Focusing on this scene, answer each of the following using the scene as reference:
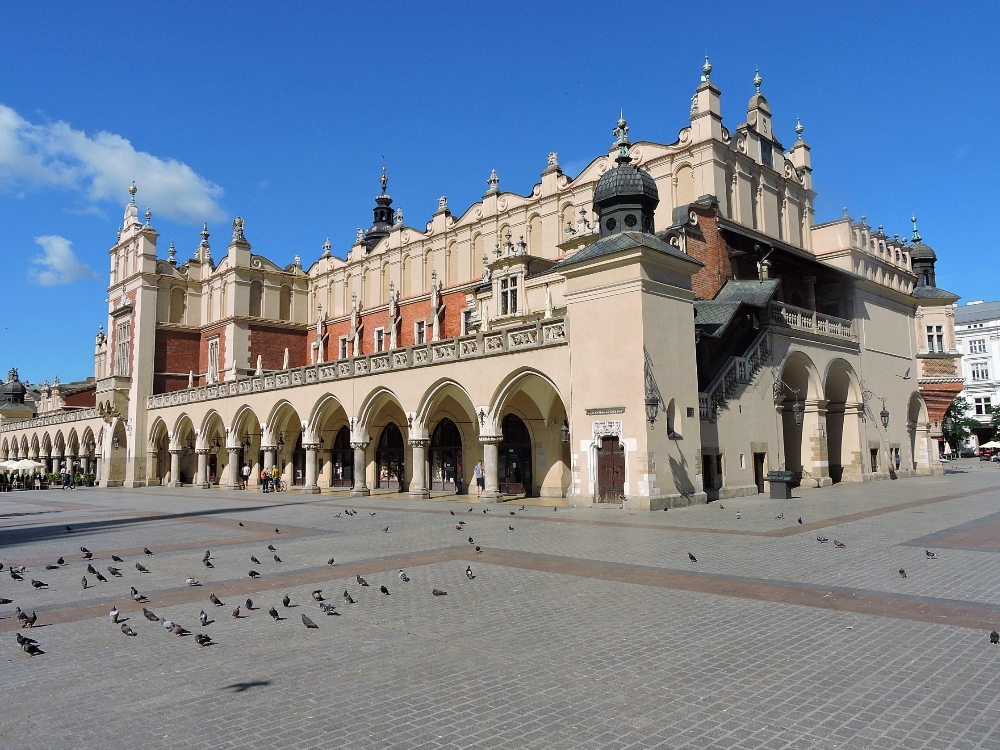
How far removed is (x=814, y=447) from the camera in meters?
30.8

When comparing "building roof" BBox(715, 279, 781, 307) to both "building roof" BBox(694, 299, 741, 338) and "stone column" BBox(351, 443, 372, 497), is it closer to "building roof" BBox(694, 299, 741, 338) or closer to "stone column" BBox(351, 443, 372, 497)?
"building roof" BBox(694, 299, 741, 338)

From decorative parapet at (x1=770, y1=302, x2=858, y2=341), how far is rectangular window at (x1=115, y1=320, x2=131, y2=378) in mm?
43758

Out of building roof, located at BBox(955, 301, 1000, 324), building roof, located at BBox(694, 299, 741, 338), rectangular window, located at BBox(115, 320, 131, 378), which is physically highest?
building roof, located at BBox(955, 301, 1000, 324)

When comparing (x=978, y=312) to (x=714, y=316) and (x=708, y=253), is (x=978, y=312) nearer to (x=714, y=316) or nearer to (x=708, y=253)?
(x=708, y=253)

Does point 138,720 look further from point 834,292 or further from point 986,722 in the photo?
point 834,292

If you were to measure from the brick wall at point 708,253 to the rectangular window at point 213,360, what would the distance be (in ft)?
116

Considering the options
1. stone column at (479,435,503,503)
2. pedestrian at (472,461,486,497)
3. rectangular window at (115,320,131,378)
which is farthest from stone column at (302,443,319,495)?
rectangular window at (115,320,131,378)

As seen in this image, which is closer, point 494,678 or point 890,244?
point 494,678

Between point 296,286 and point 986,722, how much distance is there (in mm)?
52262

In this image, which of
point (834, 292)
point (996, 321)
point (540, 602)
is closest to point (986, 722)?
point (540, 602)

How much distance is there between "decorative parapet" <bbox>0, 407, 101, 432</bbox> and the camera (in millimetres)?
58688

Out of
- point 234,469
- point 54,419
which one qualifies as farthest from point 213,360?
point 54,419

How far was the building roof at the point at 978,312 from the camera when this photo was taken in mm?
83162

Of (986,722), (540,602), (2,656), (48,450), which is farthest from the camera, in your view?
(48,450)
